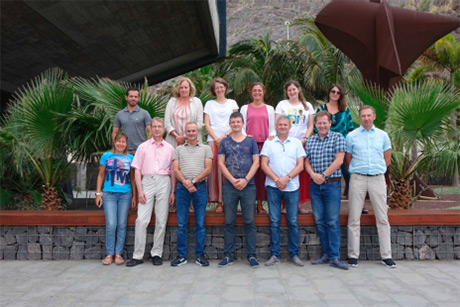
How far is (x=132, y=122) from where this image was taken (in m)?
5.02

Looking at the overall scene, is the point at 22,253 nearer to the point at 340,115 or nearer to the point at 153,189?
the point at 153,189

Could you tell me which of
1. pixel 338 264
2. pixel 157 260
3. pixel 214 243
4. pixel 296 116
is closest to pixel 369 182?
pixel 338 264

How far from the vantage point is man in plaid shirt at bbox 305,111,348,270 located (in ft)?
14.5

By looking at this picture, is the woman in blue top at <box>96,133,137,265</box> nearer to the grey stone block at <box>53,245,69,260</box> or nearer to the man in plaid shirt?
the grey stone block at <box>53,245,69,260</box>

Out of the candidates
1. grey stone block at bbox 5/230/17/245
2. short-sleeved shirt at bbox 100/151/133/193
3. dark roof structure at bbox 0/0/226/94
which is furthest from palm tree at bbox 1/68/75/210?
dark roof structure at bbox 0/0/226/94

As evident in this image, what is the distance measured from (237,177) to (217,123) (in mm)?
856

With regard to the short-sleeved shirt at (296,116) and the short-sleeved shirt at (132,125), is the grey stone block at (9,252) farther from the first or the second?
the short-sleeved shirt at (296,116)

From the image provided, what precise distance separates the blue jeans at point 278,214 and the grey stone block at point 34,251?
2897 mm

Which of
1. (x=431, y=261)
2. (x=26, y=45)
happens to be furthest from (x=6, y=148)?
(x=26, y=45)

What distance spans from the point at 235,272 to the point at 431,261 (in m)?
2.38

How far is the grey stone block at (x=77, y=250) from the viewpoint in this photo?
4.90 metres

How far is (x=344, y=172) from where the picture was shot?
494 cm

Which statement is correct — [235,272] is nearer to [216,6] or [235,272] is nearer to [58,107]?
[58,107]

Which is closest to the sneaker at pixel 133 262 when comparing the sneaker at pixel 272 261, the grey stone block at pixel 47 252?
the grey stone block at pixel 47 252
